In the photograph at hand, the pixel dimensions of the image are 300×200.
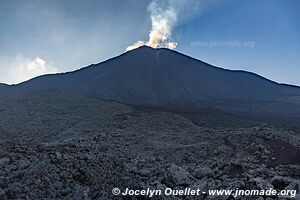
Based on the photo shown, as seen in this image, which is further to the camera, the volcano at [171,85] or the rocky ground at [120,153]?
the volcano at [171,85]

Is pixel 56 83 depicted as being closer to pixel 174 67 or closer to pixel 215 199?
pixel 174 67

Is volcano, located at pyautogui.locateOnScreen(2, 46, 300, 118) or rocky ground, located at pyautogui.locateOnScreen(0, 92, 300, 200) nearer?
rocky ground, located at pyautogui.locateOnScreen(0, 92, 300, 200)

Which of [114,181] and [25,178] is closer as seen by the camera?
[25,178]

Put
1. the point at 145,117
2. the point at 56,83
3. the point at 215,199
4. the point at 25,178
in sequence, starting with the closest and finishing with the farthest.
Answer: the point at 25,178 < the point at 215,199 < the point at 145,117 < the point at 56,83

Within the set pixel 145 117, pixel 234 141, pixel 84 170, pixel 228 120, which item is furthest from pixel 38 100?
pixel 84 170

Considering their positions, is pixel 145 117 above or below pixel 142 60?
below
